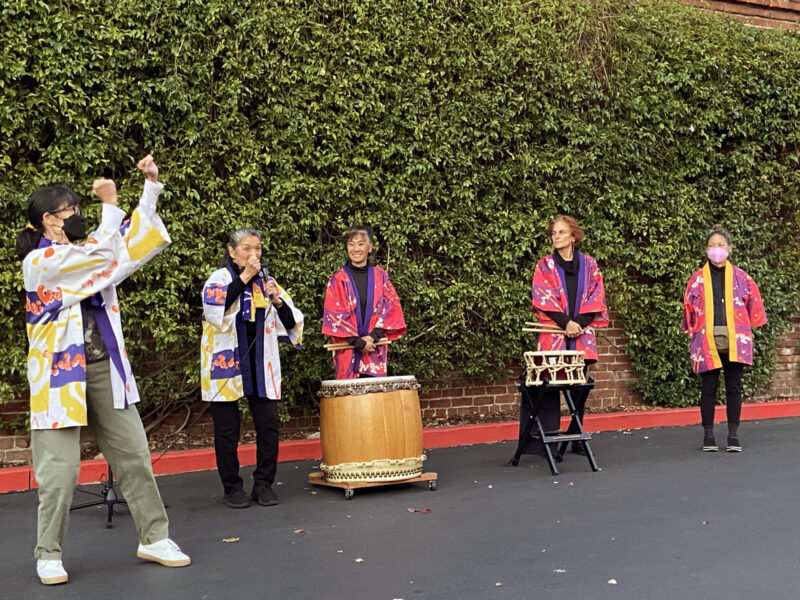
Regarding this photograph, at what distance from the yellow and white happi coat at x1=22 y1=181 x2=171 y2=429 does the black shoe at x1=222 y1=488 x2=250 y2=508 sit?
1.73 meters

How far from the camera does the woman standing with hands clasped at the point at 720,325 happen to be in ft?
26.0

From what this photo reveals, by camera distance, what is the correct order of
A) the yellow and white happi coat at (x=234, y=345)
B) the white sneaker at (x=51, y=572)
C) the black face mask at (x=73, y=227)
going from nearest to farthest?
the white sneaker at (x=51, y=572) < the black face mask at (x=73, y=227) < the yellow and white happi coat at (x=234, y=345)

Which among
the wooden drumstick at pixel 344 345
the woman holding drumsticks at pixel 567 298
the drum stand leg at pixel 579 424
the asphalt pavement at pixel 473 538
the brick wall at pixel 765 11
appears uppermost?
the brick wall at pixel 765 11

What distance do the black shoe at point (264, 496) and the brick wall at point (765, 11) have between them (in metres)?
8.06

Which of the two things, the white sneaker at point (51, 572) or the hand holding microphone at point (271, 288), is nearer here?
the white sneaker at point (51, 572)

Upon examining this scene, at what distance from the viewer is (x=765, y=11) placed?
11781mm

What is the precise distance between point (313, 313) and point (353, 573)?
152 inches

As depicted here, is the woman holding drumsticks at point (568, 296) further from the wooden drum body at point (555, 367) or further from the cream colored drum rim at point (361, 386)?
the cream colored drum rim at point (361, 386)

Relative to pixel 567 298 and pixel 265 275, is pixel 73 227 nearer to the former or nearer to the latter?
pixel 265 275

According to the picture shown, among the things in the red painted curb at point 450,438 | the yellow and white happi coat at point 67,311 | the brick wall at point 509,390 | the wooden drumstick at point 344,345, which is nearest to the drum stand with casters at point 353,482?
the wooden drumstick at point 344,345

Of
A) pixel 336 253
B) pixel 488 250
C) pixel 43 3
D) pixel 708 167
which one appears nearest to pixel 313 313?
pixel 336 253

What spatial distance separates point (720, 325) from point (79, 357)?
17.9 ft

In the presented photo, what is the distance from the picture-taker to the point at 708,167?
10070mm

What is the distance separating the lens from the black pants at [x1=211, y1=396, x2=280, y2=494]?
615 cm
